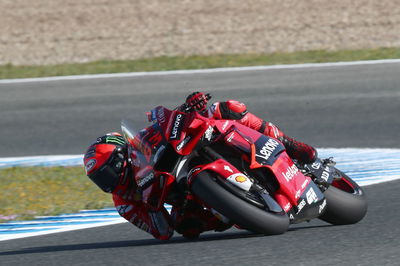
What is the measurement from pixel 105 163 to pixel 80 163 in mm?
4216

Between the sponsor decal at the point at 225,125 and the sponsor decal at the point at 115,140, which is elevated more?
the sponsor decal at the point at 225,125

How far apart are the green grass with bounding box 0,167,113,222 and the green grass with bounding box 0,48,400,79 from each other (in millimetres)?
4766

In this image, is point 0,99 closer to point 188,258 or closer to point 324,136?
point 324,136

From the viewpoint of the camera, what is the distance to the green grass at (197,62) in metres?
13.9

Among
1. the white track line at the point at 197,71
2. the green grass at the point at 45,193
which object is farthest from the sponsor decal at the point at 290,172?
the white track line at the point at 197,71

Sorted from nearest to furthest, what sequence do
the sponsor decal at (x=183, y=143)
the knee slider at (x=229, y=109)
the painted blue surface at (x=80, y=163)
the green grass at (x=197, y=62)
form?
the sponsor decal at (x=183, y=143) < the knee slider at (x=229, y=109) < the painted blue surface at (x=80, y=163) < the green grass at (x=197, y=62)

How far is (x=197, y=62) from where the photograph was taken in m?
14.3

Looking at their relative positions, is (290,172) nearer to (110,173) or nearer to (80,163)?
(110,173)

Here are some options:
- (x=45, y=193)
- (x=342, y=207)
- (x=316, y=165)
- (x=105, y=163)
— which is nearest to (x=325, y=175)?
(x=316, y=165)

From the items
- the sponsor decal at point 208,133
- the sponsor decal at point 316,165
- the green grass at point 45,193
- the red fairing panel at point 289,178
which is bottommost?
the green grass at point 45,193

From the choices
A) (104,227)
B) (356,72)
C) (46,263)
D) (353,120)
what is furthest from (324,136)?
(46,263)

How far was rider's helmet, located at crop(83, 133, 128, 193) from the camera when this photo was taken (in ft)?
18.6

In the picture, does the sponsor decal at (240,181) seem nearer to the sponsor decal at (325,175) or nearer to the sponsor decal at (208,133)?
the sponsor decal at (208,133)

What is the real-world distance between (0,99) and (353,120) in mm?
5324
